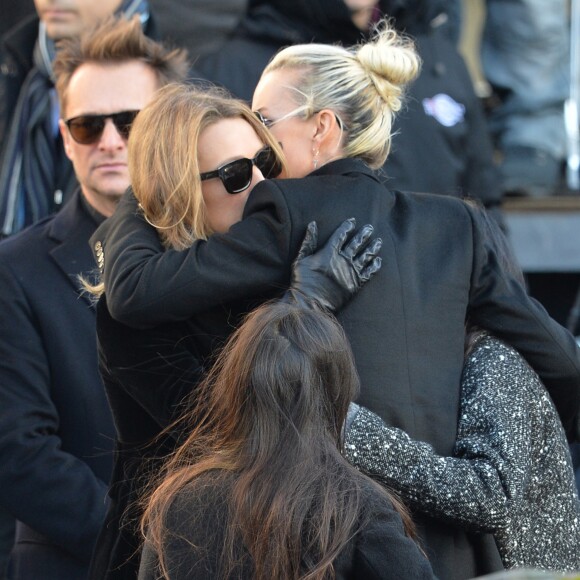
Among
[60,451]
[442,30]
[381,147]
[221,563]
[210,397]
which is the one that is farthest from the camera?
[442,30]

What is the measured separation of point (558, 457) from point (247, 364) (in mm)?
800

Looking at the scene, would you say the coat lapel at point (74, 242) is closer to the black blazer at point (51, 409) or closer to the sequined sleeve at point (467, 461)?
the black blazer at point (51, 409)

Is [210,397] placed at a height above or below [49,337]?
above

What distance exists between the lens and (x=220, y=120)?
2695 millimetres

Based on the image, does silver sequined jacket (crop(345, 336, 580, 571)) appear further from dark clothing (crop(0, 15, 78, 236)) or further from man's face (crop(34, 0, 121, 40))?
man's face (crop(34, 0, 121, 40))

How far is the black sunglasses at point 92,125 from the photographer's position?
3.82 metres

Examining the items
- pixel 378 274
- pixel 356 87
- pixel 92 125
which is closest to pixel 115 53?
pixel 92 125

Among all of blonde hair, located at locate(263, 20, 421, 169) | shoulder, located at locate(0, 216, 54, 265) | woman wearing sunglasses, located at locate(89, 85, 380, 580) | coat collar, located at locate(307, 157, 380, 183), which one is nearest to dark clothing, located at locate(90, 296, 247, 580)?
woman wearing sunglasses, located at locate(89, 85, 380, 580)

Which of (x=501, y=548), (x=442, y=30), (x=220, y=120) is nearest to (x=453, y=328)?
(x=501, y=548)

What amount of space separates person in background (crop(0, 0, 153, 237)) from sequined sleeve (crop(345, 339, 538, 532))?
87.9 inches

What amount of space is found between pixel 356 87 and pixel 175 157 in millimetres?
456

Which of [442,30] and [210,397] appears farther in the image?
[442,30]

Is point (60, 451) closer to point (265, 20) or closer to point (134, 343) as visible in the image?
point (134, 343)

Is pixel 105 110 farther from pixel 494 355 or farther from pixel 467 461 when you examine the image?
pixel 467 461
